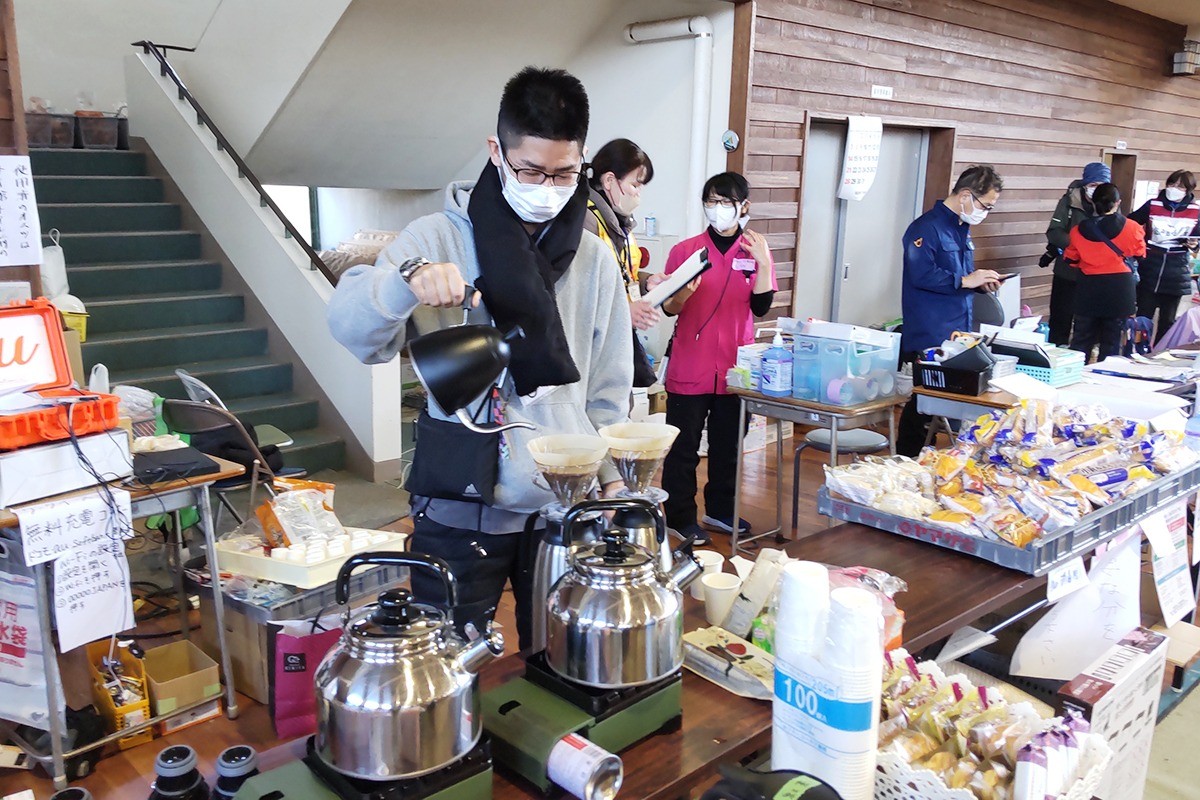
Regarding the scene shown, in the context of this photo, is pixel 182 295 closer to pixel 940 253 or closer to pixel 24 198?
pixel 24 198

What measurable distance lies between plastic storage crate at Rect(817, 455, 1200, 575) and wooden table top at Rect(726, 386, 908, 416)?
3.85ft

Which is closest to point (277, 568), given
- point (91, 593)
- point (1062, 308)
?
point (91, 593)

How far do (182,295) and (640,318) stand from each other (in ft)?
12.2

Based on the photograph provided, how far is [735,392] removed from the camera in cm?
379

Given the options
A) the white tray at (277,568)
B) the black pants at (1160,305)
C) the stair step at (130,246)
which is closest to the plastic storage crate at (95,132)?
the stair step at (130,246)

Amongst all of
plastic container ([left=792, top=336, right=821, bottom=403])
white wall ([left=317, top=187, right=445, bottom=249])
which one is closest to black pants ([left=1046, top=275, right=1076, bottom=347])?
plastic container ([left=792, top=336, right=821, bottom=403])

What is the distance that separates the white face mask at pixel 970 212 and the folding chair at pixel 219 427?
3.24 m

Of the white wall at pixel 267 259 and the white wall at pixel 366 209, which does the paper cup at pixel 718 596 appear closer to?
the white wall at pixel 267 259

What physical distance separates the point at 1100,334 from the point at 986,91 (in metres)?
2.12

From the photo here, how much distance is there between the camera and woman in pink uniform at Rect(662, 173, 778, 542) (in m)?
3.74

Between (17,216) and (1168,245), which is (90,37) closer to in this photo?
(17,216)

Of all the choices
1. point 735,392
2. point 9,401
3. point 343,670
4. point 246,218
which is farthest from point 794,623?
point 246,218

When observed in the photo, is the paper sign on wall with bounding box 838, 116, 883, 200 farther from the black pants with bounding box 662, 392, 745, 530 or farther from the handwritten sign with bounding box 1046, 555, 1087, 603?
the handwritten sign with bounding box 1046, 555, 1087, 603

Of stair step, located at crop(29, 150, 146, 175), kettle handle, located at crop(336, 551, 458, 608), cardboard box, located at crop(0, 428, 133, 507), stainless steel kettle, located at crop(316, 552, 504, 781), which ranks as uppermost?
stair step, located at crop(29, 150, 146, 175)
